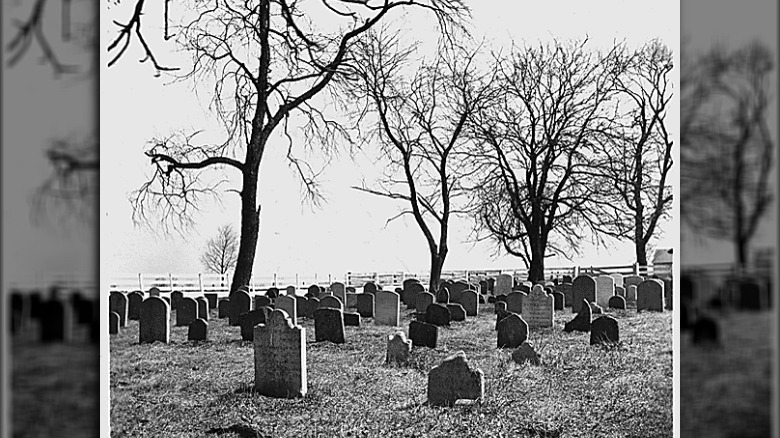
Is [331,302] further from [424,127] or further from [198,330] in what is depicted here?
[424,127]

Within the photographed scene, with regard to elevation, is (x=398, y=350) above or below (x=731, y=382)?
above

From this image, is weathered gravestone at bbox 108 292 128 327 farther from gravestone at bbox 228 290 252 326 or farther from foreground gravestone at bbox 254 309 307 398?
foreground gravestone at bbox 254 309 307 398

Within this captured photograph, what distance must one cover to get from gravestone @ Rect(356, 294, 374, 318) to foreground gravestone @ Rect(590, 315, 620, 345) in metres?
0.82

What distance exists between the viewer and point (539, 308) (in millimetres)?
2916

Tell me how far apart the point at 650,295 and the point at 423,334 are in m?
0.87

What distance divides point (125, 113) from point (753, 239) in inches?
100.0

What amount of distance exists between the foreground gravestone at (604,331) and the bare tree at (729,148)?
2.05ft

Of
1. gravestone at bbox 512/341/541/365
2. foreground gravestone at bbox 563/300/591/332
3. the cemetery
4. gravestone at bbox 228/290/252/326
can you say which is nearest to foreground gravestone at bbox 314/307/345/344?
the cemetery

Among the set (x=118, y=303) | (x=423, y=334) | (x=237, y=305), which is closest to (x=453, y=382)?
(x=423, y=334)

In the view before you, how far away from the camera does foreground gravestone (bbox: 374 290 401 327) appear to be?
2830mm

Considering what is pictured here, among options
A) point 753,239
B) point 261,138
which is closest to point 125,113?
point 261,138

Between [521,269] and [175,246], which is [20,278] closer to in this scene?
[175,246]

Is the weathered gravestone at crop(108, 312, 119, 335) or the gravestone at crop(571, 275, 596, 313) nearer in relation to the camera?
the weathered gravestone at crop(108, 312, 119, 335)

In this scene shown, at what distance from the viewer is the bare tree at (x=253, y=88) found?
2.79 metres
